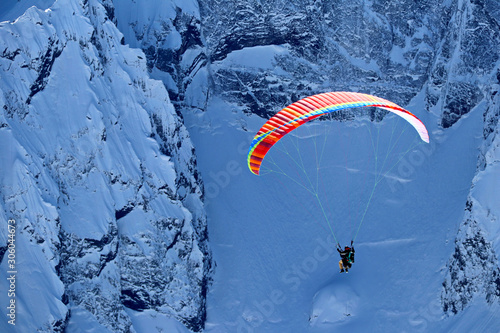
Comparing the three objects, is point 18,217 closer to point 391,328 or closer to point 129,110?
point 129,110

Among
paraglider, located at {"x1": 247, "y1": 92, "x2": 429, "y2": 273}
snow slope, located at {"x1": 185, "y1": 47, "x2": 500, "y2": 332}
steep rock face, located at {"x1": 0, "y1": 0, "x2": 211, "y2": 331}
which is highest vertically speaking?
paraglider, located at {"x1": 247, "y1": 92, "x2": 429, "y2": 273}

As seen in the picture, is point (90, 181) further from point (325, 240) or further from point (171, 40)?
point (325, 240)

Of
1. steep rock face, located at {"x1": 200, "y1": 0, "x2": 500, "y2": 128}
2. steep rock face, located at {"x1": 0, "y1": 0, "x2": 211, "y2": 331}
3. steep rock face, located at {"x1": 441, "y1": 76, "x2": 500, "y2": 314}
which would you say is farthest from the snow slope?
steep rock face, located at {"x1": 0, "y1": 0, "x2": 211, "y2": 331}

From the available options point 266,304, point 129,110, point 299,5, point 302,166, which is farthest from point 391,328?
point 299,5

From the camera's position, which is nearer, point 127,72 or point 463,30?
point 127,72

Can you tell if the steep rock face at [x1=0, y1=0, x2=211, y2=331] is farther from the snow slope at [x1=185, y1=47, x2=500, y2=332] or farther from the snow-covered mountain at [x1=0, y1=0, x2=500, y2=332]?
the snow slope at [x1=185, y1=47, x2=500, y2=332]
